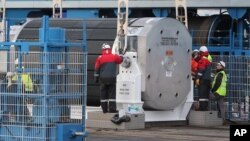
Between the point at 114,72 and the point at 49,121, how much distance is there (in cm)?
613

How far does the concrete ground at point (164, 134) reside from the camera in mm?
15727

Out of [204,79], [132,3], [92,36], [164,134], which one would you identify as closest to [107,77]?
[164,134]

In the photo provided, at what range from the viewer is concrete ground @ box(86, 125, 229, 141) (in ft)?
51.6

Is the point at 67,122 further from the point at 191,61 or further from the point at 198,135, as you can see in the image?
the point at 191,61

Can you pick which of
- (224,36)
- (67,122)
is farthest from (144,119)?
(224,36)

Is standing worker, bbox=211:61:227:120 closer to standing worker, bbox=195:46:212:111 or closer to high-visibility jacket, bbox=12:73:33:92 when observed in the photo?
standing worker, bbox=195:46:212:111

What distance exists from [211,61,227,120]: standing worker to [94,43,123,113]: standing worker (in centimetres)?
254

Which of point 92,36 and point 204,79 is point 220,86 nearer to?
point 204,79

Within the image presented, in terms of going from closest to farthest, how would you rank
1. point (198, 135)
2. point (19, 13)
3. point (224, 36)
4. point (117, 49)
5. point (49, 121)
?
1. point (49, 121)
2. point (198, 135)
3. point (117, 49)
4. point (224, 36)
5. point (19, 13)

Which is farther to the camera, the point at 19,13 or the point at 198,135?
the point at 19,13

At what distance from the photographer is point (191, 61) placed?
18.6 meters

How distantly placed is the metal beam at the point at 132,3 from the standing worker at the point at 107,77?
7149 millimetres

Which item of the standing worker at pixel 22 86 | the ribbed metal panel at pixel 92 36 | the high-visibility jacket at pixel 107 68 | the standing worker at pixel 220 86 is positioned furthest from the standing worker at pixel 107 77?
the standing worker at pixel 22 86

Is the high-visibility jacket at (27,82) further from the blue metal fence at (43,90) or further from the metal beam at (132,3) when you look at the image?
the metal beam at (132,3)
